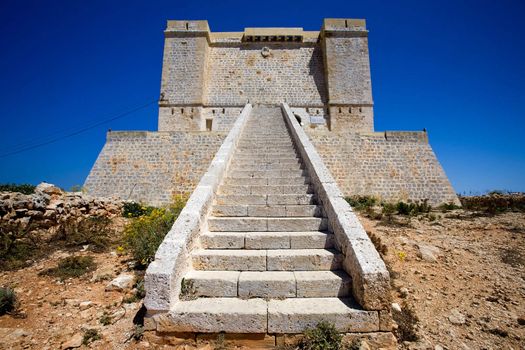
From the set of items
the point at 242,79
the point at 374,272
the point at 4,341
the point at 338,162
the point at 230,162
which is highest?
the point at 242,79

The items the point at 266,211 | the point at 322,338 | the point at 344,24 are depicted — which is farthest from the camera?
the point at 344,24

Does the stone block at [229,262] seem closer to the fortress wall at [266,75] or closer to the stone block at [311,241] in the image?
the stone block at [311,241]

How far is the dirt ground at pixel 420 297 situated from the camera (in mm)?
2787

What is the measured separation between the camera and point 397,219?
730cm

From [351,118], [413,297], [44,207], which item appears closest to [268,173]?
[413,297]

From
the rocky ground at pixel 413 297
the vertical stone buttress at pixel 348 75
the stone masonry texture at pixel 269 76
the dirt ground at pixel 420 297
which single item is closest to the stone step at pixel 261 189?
the rocky ground at pixel 413 297

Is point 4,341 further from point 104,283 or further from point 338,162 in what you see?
point 338,162

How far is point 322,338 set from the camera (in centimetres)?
238

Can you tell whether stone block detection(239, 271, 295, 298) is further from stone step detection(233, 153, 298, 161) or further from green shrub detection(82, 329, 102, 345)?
stone step detection(233, 153, 298, 161)

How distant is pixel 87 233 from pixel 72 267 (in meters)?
1.61

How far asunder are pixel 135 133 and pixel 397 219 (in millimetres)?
11091

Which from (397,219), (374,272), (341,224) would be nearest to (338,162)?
(397,219)

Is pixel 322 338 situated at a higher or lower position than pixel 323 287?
lower

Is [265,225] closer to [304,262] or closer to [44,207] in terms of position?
[304,262]
